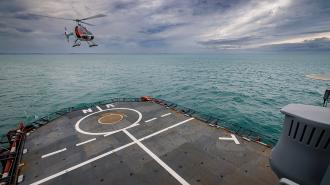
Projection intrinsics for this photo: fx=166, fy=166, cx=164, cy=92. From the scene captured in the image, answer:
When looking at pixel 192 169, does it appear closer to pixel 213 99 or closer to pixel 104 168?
pixel 104 168

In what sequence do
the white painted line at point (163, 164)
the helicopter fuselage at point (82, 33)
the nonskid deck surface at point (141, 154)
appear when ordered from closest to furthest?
the white painted line at point (163, 164)
the nonskid deck surface at point (141, 154)
the helicopter fuselage at point (82, 33)

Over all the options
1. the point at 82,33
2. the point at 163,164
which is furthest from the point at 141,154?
the point at 82,33

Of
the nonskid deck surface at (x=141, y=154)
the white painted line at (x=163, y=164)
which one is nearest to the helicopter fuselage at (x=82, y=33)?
the nonskid deck surface at (x=141, y=154)

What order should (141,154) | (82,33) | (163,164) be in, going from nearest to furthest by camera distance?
(163,164) < (141,154) < (82,33)

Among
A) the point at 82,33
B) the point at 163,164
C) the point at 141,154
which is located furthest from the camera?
the point at 82,33

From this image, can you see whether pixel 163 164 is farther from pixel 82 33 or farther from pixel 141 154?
pixel 82 33

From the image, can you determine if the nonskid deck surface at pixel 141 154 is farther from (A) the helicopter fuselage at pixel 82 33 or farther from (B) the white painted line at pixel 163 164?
(A) the helicopter fuselage at pixel 82 33

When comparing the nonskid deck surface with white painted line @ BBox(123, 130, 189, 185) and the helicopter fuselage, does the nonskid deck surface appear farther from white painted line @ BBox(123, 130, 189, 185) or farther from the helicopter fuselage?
the helicopter fuselage

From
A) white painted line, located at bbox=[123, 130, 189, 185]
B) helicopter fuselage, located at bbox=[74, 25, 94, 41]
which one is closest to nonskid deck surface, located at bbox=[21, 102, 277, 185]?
white painted line, located at bbox=[123, 130, 189, 185]
